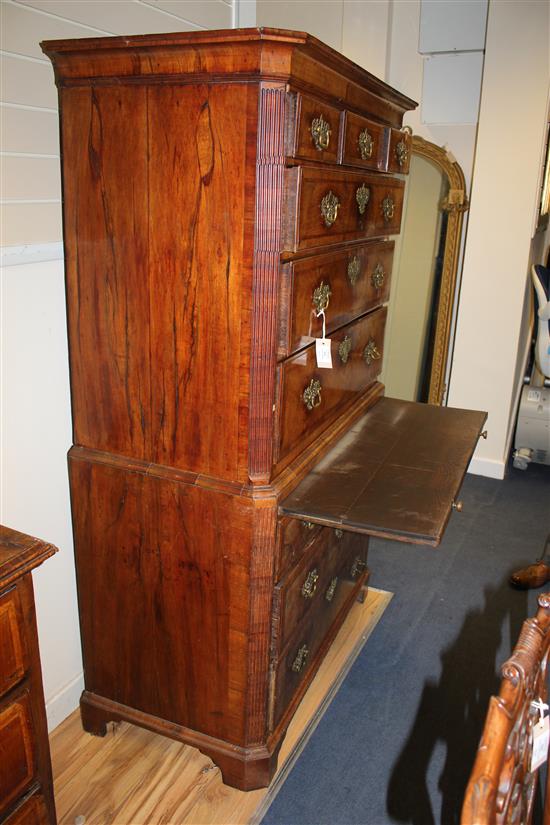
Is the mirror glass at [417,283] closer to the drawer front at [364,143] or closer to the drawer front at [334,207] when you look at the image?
the drawer front at [334,207]

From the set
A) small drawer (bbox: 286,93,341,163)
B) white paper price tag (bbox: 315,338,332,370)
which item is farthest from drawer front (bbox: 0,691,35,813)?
small drawer (bbox: 286,93,341,163)

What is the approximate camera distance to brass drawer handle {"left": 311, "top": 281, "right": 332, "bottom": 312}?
1688 millimetres

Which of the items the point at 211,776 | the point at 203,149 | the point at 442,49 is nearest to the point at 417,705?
the point at 211,776

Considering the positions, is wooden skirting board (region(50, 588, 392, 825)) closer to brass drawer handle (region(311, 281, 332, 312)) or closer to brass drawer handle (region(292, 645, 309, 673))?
brass drawer handle (region(292, 645, 309, 673))

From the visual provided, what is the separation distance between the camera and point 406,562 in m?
3.14

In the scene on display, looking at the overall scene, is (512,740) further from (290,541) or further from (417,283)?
(417,283)

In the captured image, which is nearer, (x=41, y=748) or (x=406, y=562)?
(x=41, y=748)

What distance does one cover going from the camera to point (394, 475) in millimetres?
1793

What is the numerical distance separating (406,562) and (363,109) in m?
2.02

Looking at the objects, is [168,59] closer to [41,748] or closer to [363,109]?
[363,109]

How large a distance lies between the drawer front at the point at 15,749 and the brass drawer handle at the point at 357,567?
55.4 inches

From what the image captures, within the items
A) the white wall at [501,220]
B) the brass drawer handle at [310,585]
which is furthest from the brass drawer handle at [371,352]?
the white wall at [501,220]

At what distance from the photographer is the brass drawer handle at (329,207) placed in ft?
5.32

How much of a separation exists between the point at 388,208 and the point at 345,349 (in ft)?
1.68
